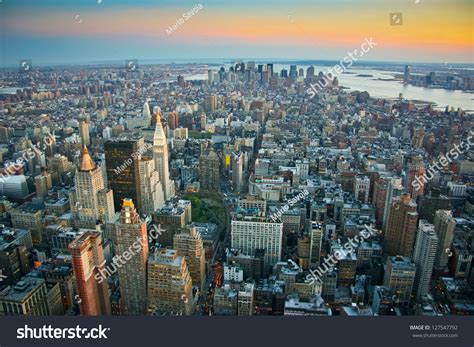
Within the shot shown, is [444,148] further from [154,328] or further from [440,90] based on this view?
[154,328]

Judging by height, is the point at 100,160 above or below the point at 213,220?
above

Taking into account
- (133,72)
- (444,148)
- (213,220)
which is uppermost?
(133,72)

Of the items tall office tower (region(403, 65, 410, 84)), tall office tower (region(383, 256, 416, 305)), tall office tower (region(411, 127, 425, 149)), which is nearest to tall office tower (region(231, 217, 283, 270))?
tall office tower (region(383, 256, 416, 305))

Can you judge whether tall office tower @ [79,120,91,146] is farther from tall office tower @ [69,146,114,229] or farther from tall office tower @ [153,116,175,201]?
tall office tower @ [69,146,114,229]

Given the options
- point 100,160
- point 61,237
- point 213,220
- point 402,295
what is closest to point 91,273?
point 61,237

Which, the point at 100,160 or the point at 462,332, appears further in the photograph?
the point at 100,160

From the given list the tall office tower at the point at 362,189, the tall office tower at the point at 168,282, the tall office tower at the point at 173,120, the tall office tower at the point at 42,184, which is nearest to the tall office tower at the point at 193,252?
the tall office tower at the point at 168,282

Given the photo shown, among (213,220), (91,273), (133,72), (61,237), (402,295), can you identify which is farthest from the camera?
(213,220)
